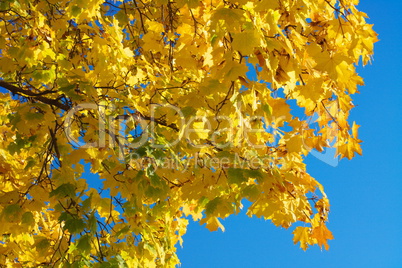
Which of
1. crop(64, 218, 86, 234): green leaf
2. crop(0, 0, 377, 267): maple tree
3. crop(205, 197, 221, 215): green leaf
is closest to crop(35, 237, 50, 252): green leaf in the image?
crop(0, 0, 377, 267): maple tree

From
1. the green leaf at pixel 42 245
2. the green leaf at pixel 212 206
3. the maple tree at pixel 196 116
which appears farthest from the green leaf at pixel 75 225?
the green leaf at pixel 212 206

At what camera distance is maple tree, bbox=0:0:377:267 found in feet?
7.29

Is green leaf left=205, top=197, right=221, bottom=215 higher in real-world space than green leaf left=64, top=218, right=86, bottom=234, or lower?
higher

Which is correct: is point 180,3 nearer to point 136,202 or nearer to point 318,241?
point 136,202

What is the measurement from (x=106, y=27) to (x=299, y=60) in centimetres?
150

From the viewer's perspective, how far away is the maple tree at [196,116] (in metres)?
2.22

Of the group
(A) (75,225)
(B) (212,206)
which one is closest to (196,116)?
(B) (212,206)

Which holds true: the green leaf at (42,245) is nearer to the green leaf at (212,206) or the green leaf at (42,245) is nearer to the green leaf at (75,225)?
the green leaf at (75,225)

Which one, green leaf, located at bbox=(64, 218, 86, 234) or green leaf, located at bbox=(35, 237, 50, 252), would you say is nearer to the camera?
green leaf, located at bbox=(64, 218, 86, 234)

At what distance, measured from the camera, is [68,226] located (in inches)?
99.5

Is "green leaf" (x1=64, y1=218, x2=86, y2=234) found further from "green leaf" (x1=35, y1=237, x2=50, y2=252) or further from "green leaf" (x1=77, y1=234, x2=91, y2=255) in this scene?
"green leaf" (x1=35, y1=237, x2=50, y2=252)

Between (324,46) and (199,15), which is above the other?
(199,15)

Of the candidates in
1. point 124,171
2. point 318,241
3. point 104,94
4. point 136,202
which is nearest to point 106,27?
point 104,94

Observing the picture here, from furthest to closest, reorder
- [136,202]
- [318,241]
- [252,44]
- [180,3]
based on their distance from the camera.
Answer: [318,241], [136,202], [180,3], [252,44]
